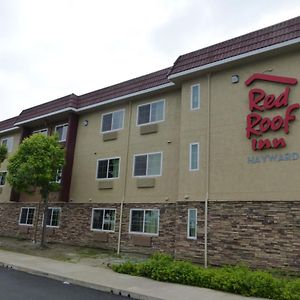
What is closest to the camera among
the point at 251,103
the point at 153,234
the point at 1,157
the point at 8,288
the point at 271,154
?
the point at 8,288

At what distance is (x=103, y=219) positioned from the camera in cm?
1967

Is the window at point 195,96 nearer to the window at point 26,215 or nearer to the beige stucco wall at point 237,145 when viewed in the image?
the beige stucco wall at point 237,145

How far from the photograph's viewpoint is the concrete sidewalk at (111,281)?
9.36 meters

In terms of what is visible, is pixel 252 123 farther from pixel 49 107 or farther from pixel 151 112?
pixel 49 107

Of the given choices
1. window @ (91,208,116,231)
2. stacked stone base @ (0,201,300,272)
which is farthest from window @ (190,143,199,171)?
window @ (91,208,116,231)

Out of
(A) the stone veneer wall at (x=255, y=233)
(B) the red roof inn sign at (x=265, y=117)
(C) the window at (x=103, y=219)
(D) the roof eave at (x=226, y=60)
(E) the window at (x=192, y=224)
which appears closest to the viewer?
(A) the stone veneer wall at (x=255, y=233)

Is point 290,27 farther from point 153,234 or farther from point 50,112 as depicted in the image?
point 50,112

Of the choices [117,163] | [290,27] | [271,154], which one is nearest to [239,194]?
[271,154]

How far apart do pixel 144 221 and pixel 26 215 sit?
34.4ft

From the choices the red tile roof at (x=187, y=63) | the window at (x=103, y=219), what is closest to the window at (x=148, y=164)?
the window at (x=103, y=219)

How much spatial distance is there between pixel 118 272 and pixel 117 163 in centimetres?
828

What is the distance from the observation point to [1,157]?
980 inches

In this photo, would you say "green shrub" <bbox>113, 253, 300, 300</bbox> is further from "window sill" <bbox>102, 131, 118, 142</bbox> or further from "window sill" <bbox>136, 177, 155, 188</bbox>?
"window sill" <bbox>102, 131, 118, 142</bbox>

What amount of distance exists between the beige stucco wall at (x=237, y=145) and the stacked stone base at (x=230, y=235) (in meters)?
0.52
